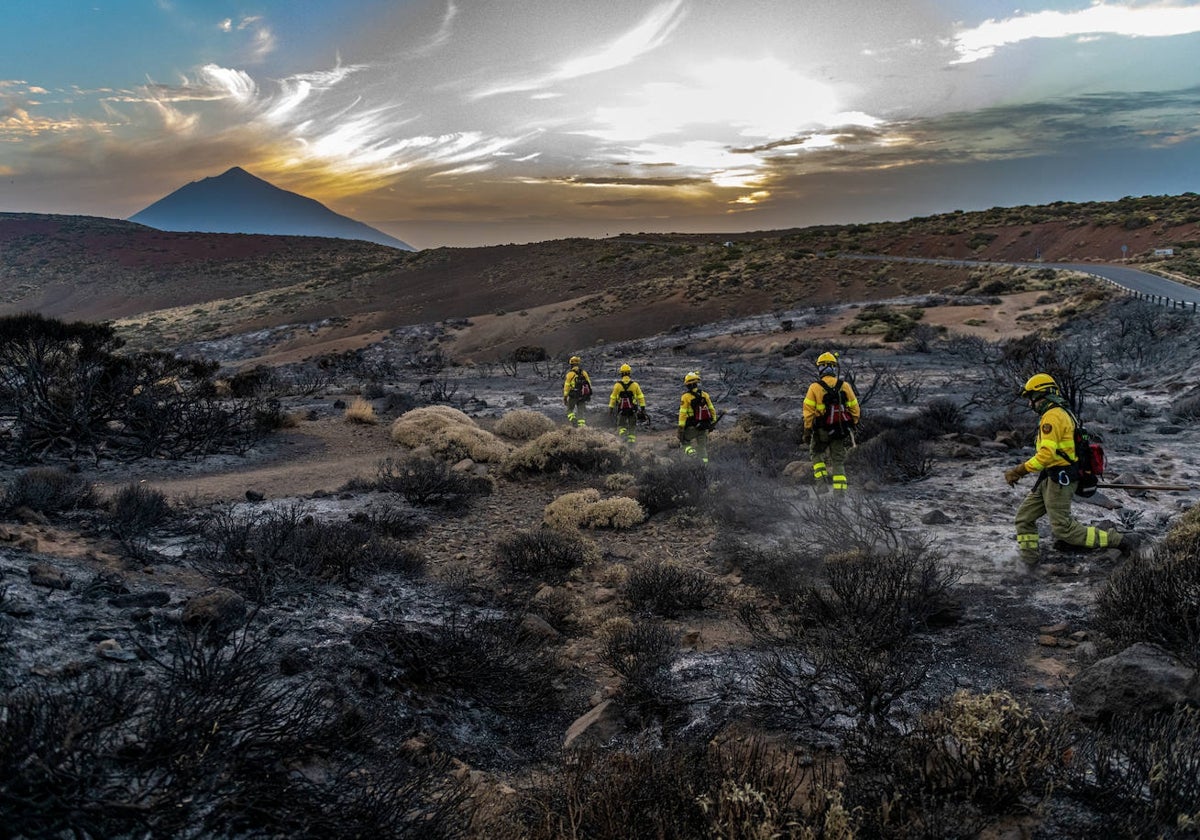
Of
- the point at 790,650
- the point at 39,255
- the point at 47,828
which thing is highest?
the point at 39,255

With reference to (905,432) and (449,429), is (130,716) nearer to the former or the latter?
(449,429)

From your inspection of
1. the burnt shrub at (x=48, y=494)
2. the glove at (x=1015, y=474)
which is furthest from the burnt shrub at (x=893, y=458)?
the burnt shrub at (x=48, y=494)

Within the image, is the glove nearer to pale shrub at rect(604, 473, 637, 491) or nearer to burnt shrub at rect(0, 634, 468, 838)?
pale shrub at rect(604, 473, 637, 491)

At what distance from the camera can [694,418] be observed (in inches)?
434

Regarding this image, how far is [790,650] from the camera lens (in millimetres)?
5293

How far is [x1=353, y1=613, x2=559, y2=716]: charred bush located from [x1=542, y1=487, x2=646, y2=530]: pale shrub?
11.9 ft

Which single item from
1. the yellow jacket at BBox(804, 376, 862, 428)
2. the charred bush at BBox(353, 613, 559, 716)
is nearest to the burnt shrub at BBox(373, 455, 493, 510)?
the charred bush at BBox(353, 613, 559, 716)

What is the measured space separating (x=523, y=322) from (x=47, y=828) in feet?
Result: 132

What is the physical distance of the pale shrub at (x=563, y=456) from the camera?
11484 millimetres

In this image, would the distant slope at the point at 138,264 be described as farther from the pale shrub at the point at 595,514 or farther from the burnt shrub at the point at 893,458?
the pale shrub at the point at 595,514

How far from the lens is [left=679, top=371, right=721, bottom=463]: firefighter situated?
36.1 feet

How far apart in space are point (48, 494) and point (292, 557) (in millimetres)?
2999

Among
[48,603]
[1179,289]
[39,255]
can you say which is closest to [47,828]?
[48,603]

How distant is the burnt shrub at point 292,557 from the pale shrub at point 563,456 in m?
4.23
